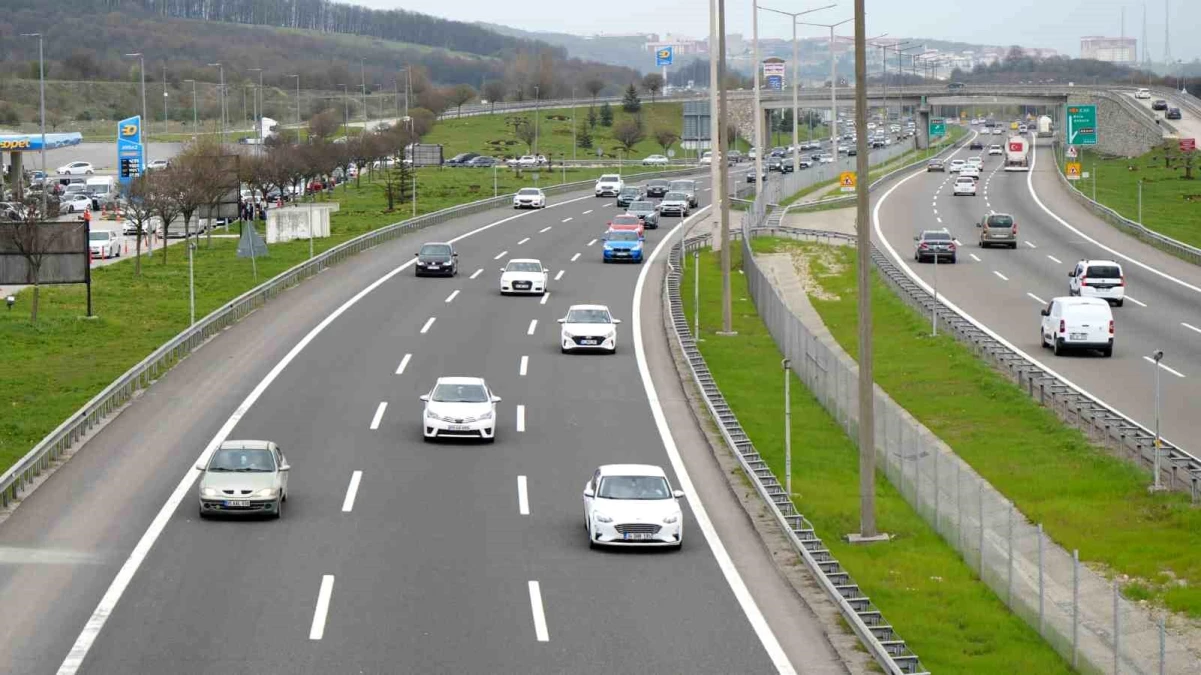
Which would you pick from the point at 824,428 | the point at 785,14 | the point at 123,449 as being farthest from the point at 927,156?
the point at 123,449

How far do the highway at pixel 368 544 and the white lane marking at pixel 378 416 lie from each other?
127 mm

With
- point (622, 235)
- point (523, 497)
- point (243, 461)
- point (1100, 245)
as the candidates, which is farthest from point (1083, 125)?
point (243, 461)

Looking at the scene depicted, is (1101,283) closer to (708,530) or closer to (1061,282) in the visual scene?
(1061,282)

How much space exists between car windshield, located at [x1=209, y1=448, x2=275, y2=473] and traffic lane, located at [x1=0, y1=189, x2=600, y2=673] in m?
1.62

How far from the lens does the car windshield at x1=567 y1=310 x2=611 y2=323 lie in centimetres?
5103

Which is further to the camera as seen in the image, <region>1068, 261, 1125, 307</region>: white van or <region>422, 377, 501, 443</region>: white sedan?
<region>1068, 261, 1125, 307</region>: white van

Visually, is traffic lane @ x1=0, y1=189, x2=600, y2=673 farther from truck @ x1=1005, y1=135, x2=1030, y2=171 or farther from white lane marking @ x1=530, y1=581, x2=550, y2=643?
truck @ x1=1005, y1=135, x2=1030, y2=171

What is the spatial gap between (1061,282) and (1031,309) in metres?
7.74

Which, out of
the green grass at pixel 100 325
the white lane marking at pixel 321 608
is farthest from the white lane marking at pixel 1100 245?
the white lane marking at pixel 321 608

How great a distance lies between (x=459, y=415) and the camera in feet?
126

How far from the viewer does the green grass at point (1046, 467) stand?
98.6 feet

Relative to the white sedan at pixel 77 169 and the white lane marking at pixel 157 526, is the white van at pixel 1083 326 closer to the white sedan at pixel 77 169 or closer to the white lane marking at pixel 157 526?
the white lane marking at pixel 157 526

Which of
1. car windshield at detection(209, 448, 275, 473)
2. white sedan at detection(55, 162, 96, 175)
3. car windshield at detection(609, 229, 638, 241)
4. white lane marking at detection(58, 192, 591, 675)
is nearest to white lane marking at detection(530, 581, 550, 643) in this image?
white lane marking at detection(58, 192, 591, 675)

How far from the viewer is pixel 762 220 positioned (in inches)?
3585
